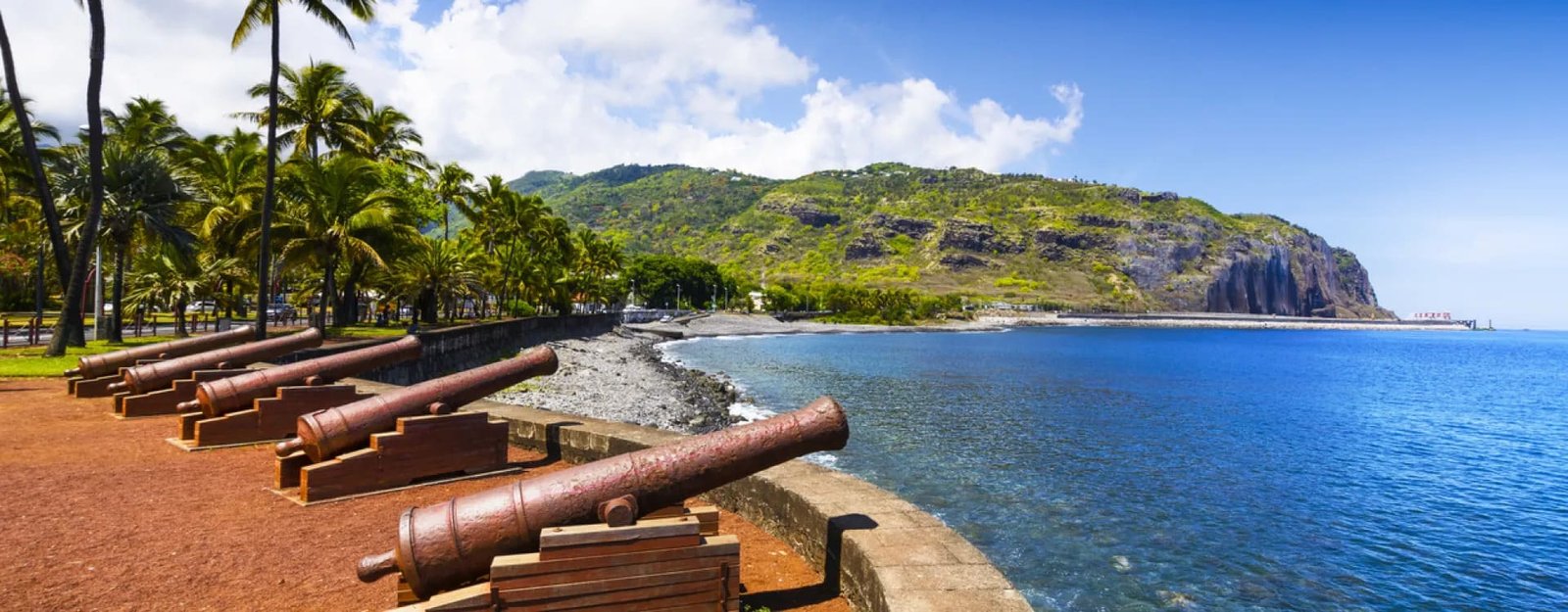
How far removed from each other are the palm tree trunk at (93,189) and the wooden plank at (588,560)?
70.9 feet

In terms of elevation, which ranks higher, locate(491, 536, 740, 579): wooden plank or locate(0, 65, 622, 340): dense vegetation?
locate(0, 65, 622, 340): dense vegetation

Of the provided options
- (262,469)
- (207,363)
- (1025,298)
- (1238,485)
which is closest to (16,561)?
(262,469)

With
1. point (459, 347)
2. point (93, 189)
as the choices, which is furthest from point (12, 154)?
point (459, 347)

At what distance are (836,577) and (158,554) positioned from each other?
455cm

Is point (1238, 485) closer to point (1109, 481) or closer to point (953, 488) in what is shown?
point (1109, 481)

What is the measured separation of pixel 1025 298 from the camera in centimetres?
19012

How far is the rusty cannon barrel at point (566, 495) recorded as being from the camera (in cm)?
376

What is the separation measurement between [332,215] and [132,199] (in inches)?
203

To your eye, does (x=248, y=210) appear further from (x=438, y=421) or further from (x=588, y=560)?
(x=588, y=560)

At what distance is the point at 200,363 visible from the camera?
11.3 meters

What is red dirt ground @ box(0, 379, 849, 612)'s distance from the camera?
16.0 ft

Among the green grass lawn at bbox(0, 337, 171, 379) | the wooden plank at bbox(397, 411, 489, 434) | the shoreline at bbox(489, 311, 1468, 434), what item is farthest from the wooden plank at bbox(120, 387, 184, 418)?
the green grass lawn at bbox(0, 337, 171, 379)

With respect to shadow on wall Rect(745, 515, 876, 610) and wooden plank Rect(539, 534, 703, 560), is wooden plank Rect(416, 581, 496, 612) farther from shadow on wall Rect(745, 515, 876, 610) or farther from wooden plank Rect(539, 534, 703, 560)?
shadow on wall Rect(745, 515, 876, 610)

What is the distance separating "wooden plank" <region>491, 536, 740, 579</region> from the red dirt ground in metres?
0.96
